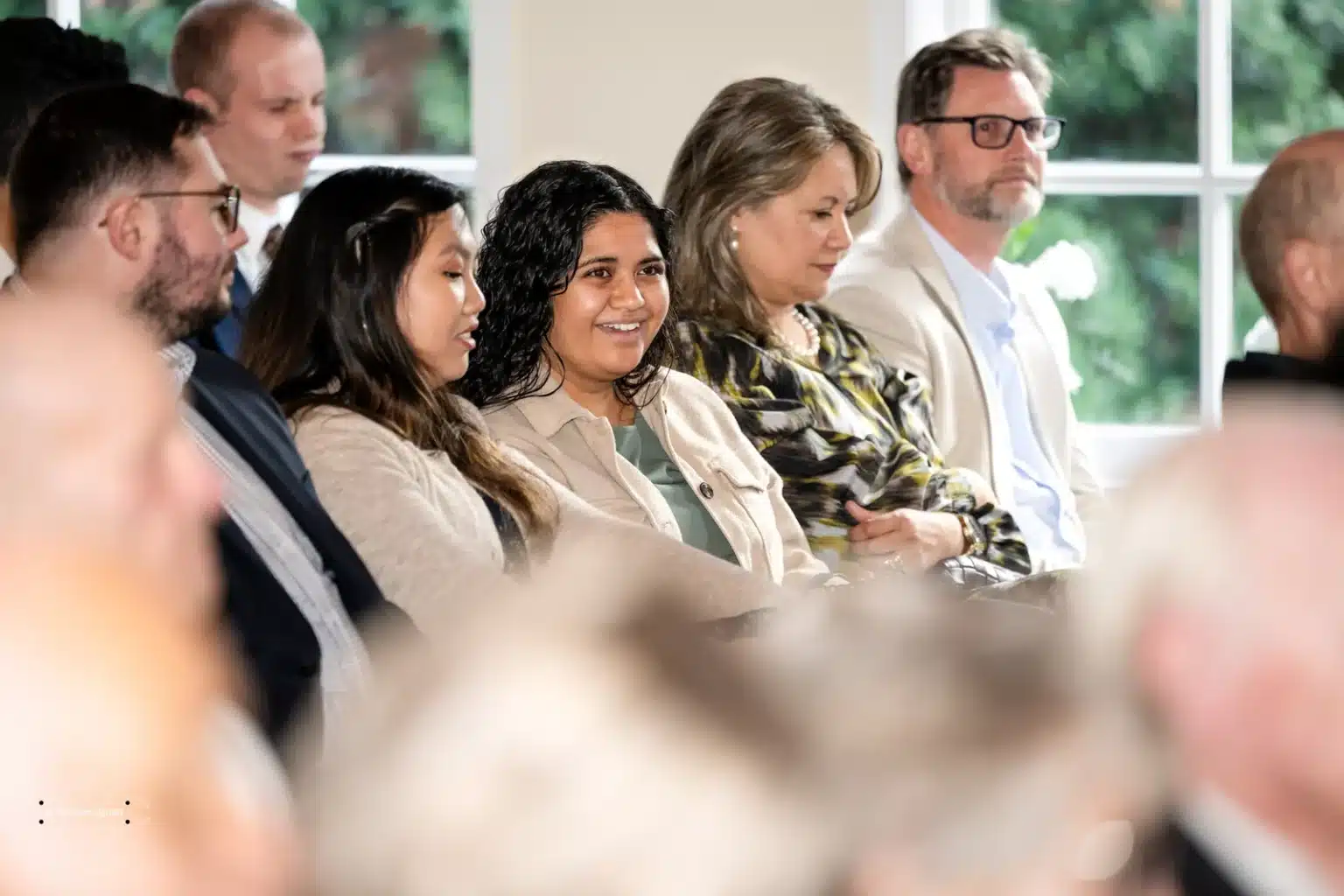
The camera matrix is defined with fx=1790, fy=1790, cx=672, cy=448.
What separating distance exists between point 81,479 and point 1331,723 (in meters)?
0.39

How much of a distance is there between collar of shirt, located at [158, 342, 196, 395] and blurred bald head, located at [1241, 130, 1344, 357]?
1340mm

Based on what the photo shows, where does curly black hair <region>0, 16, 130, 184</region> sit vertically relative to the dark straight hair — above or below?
above

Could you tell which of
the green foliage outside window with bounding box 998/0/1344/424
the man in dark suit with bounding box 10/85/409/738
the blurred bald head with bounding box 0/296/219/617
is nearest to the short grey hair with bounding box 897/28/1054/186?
the green foliage outside window with bounding box 998/0/1344/424

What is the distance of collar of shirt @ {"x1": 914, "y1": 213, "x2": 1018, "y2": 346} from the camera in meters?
3.48

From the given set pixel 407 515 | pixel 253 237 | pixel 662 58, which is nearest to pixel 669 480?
pixel 407 515

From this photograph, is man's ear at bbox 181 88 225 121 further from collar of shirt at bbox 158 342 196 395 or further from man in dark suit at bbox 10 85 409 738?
collar of shirt at bbox 158 342 196 395

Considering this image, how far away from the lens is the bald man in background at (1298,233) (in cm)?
230

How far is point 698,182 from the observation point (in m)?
3.15

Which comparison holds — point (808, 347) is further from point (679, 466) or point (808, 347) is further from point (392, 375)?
point (392, 375)

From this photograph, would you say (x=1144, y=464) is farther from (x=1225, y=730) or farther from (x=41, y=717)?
(x=41, y=717)

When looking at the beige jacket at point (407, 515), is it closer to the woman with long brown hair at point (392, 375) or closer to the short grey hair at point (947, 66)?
the woman with long brown hair at point (392, 375)

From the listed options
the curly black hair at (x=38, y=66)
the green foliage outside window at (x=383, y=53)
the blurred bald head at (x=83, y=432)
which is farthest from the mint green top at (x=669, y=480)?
the blurred bald head at (x=83, y=432)

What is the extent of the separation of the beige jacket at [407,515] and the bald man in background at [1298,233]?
0.89 m

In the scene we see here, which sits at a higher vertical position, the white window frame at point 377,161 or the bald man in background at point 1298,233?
the white window frame at point 377,161
